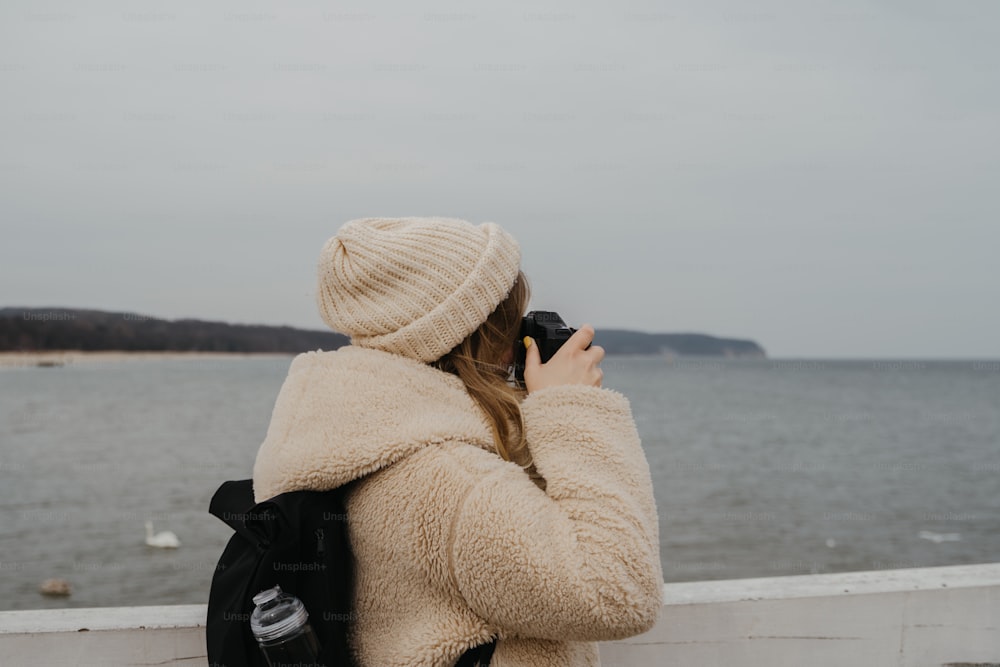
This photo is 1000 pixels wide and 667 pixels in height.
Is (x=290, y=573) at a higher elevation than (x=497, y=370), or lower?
lower

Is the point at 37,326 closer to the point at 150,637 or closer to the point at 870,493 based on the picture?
the point at 870,493

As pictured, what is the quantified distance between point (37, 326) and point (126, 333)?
22.2 feet

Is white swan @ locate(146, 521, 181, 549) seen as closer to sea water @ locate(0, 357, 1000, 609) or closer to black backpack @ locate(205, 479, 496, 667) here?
sea water @ locate(0, 357, 1000, 609)

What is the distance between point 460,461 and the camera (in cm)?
119

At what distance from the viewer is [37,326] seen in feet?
172

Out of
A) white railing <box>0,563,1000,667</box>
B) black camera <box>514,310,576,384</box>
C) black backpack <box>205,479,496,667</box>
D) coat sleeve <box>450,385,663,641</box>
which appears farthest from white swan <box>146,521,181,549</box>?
coat sleeve <box>450,385,663,641</box>

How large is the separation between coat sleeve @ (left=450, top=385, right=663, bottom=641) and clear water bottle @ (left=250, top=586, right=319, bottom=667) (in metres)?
0.26

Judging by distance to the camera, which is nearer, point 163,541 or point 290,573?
point 290,573

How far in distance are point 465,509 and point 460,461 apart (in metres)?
0.08

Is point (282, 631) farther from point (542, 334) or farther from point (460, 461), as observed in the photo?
point (542, 334)

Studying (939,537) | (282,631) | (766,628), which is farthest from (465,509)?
(939,537)

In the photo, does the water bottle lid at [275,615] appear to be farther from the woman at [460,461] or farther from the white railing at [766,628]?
the white railing at [766,628]

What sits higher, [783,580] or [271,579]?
[271,579]

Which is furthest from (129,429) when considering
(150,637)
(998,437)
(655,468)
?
(998,437)
